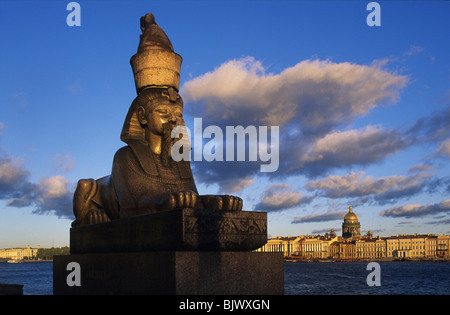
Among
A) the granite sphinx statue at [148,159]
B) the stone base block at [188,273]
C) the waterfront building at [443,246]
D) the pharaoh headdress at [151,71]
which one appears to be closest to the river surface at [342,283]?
the stone base block at [188,273]

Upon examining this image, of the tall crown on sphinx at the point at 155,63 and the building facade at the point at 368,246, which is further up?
the tall crown on sphinx at the point at 155,63

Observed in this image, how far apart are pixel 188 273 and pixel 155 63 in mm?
2736

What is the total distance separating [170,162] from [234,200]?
109cm

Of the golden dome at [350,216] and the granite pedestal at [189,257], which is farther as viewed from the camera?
the golden dome at [350,216]

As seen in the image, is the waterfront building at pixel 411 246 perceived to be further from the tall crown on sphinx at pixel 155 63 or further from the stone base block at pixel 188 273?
the stone base block at pixel 188 273

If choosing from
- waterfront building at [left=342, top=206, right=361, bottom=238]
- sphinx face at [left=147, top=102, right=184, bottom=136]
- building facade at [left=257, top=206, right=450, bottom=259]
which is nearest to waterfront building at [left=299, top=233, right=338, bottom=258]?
building facade at [left=257, top=206, right=450, bottom=259]

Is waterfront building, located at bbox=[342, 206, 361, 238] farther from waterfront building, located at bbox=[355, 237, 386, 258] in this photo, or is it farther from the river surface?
the river surface

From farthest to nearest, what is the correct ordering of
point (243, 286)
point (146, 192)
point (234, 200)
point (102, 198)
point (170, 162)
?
point (102, 198) → point (170, 162) → point (146, 192) → point (234, 200) → point (243, 286)

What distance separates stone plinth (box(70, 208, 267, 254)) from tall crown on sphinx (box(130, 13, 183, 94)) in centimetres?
176

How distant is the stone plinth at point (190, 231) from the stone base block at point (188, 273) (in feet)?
0.33

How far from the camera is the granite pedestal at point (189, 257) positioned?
3990 millimetres
